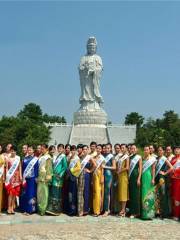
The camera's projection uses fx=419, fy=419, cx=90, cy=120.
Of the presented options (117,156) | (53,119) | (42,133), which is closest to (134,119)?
(53,119)

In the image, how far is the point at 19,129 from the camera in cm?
3819

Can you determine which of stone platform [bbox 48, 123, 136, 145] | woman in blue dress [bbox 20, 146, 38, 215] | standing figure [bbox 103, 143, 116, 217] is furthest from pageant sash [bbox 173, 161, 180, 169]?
stone platform [bbox 48, 123, 136, 145]

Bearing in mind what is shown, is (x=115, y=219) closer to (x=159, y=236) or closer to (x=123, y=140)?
(x=159, y=236)

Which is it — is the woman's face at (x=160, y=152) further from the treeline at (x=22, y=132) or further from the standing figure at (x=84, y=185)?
the treeline at (x=22, y=132)

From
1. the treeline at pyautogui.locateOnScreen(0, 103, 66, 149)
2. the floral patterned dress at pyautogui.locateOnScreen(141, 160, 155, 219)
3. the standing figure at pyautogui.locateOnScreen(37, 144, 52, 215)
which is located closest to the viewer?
the floral patterned dress at pyautogui.locateOnScreen(141, 160, 155, 219)

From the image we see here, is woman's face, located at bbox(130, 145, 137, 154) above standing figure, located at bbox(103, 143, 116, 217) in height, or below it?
above

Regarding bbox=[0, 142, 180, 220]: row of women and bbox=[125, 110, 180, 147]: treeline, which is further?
bbox=[125, 110, 180, 147]: treeline

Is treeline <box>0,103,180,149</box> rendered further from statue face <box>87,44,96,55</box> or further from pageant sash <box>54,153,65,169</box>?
pageant sash <box>54,153,65,169</box>

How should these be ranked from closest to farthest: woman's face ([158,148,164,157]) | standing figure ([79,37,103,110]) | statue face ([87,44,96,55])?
woman's face ([158,148,164,157])
standing figure ([79,37,103,110])
statue face ([87,44,96,55])

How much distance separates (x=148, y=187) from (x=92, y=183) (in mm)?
1199

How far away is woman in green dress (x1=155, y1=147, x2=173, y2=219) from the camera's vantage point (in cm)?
902

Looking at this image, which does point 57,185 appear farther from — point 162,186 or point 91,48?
point 91,48

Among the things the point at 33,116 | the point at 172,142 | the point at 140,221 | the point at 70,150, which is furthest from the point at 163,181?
the point at 33,116

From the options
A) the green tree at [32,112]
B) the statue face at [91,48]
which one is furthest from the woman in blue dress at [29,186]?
the green tree at [32,112]
